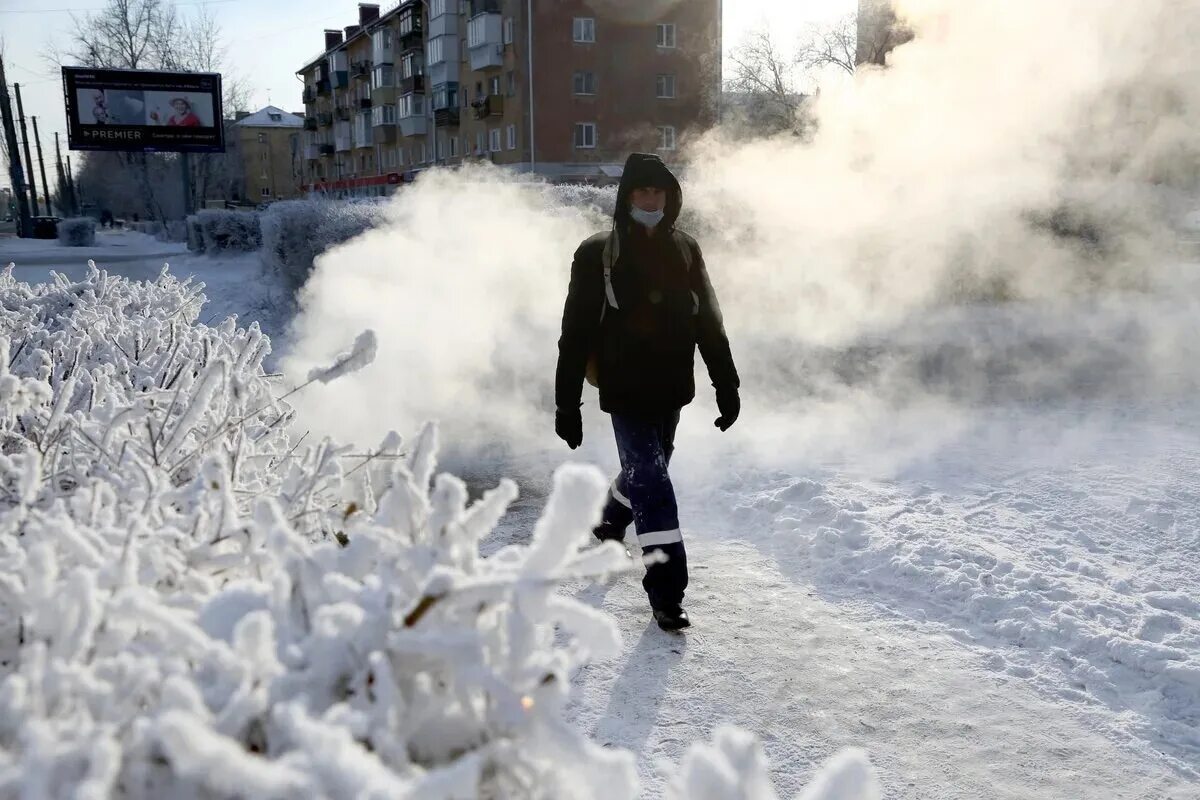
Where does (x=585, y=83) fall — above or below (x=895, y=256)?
above

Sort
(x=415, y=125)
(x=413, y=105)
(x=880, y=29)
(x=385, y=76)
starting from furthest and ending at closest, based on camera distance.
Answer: (x=385, y=76)
(x=413, y=105)
(x=415, y=125)
(x=880, y=29)

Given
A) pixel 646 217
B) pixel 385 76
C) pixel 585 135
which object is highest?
pixel 385 76

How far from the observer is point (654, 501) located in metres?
4.06

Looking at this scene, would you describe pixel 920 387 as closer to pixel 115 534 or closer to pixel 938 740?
pixel 938 740

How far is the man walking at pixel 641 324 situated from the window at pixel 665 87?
39280mm

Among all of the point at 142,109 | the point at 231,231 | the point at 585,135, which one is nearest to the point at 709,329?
the point at 231,231

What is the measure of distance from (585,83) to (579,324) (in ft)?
127

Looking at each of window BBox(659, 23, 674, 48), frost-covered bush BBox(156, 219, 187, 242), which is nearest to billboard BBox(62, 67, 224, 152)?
frost-covered bush BBox(156, 219, 187, 242)

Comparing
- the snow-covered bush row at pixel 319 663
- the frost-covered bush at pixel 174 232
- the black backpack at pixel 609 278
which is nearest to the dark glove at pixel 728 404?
the black backpack at pixel 609 278

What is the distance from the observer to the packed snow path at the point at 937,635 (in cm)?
313

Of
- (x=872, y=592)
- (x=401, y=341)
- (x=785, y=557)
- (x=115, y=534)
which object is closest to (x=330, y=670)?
(x=115, y=534)

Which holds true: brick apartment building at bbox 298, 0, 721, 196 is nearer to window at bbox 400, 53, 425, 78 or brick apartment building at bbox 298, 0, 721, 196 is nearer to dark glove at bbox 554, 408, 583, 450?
window at bbox 400, 53, 425, 78

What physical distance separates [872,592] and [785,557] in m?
0.58

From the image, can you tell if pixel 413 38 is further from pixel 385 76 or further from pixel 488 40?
pixel 488 40
